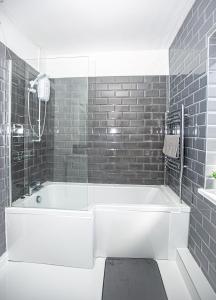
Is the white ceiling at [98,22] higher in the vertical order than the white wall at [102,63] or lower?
higher

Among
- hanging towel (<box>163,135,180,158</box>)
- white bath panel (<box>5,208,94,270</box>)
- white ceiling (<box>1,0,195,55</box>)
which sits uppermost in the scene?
white ceiling (<box>1,0,195,55</box>)

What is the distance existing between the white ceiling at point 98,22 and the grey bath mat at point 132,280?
100 inches

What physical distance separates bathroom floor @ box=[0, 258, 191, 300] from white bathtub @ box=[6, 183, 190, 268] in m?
0.09

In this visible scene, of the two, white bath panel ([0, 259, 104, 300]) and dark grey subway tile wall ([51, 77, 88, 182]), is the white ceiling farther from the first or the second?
white bath panel ([0, 259, 104, 300])

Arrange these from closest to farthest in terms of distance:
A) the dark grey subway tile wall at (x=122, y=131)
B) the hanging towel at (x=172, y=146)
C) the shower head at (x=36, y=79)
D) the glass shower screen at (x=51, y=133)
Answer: the hanging towel at (x=172, y=146)
the glass shower screen at (x=51, y=133)
the shower head at (x=36, y=79)
the dark grey subway tile wall at (x=122, y=131)

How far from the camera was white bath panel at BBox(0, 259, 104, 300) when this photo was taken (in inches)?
66.2

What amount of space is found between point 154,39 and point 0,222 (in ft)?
9.17

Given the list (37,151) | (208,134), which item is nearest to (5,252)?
(37,151)

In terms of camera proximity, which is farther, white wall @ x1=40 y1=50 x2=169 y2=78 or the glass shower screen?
white wall @ x1=40 y1=50 x2=169 y2=78

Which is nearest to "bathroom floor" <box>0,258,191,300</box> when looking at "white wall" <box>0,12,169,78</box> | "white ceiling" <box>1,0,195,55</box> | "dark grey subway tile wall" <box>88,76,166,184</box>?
"dark grey subway tile wall" <box>88,76,166,184</box>

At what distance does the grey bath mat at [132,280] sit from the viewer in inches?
66.0

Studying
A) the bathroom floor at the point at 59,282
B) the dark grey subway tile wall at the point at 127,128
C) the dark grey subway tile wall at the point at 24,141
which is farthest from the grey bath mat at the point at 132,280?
the dark grey subway tile wall at the point at 24,141

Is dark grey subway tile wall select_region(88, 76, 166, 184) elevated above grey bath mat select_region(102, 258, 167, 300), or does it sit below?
above

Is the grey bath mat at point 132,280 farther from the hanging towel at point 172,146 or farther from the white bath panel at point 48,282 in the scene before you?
the hanging towel at point 172,146
